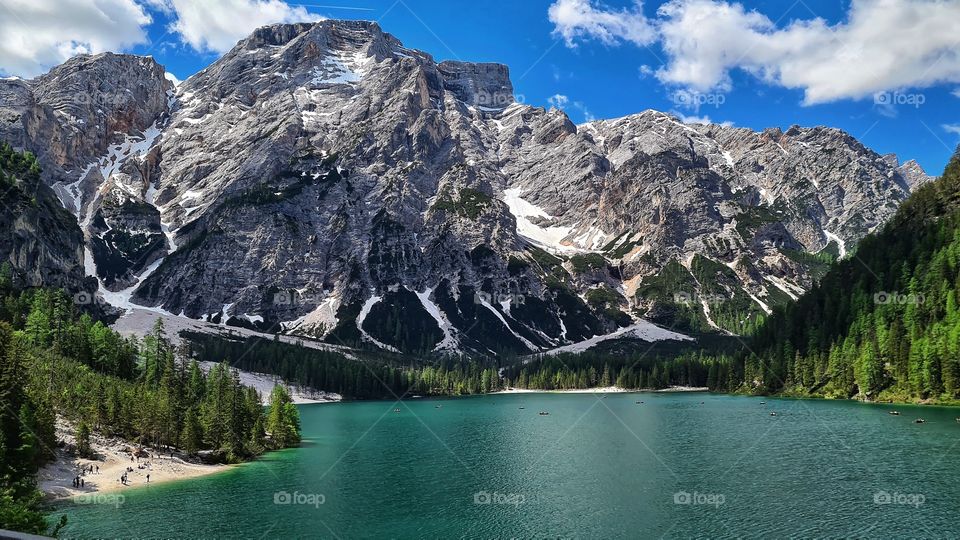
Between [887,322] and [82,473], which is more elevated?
[887,322]

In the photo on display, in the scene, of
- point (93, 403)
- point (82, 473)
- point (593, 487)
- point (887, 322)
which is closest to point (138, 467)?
point (82, 473)

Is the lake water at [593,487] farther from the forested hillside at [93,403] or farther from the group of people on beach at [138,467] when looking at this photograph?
the forested hillside at [93,403]

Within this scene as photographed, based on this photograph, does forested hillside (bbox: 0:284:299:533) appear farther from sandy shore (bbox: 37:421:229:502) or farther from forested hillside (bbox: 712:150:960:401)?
forested hillside (bbox: 712:150:960:401)

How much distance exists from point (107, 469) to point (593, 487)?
6098 centimetres

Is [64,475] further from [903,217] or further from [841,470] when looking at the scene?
[903,217]

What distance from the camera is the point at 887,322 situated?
473 feet

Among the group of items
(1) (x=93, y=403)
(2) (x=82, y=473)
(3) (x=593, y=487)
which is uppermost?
(1) (x=93, y=403)

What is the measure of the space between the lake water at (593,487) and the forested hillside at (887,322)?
15613mm

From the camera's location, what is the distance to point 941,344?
393 ft

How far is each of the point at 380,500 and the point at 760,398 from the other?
144 metres

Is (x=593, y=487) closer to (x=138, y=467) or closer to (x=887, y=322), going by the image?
(x=138, y=467)

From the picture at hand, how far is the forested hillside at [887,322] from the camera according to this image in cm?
12594

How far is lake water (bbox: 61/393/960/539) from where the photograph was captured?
5312cm

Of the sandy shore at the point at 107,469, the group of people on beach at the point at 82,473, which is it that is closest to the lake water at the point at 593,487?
the sandy shore at the point at 107,469
